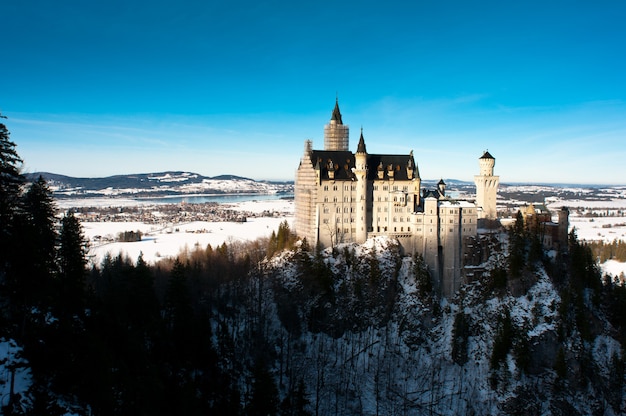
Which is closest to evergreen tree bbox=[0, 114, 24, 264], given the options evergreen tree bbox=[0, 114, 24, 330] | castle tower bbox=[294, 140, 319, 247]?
evergreen tree bbox=[0, 114, 24, 330]

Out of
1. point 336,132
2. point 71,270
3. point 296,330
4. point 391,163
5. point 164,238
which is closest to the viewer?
point 71,270

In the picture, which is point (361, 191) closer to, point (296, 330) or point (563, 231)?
point (296, 330)

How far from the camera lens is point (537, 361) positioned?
67.4m

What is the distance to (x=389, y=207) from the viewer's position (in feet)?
Answer: 284

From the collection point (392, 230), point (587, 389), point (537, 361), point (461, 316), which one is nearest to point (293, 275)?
point (392, 230)

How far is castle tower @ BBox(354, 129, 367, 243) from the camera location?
85.0 meters

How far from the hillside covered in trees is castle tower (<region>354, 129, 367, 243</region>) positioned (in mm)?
2604

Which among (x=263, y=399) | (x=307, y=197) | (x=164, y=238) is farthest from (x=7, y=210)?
(x=164, y=238)

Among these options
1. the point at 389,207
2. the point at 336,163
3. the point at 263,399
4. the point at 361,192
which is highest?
the point at 336,163

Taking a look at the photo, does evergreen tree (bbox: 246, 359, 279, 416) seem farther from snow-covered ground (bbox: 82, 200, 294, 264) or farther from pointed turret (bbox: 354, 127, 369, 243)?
snow-covered ground (bbox: 82, 200, 294, 264)

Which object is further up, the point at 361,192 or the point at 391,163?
the point at 391,163

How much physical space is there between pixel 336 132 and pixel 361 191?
71.0 ft

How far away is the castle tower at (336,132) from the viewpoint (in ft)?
333

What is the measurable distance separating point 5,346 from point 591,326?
76978 mm
